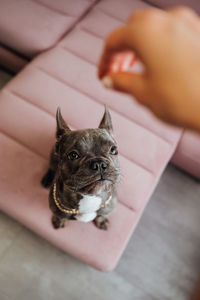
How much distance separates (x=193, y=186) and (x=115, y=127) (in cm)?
106

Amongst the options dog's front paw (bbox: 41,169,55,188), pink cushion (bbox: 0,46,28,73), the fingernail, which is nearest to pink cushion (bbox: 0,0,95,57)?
pink cushion (bbox: 0,46,28,73)

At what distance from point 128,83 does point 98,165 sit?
76cm

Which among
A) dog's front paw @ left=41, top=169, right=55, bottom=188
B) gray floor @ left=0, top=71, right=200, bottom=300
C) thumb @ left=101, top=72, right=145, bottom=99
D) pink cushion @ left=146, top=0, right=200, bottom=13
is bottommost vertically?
gray floor @ left=0, top=71, right=200, bottom=300

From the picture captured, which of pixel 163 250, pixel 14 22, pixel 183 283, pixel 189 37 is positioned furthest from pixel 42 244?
pixel 189 37

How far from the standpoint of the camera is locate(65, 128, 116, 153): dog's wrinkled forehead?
122cm

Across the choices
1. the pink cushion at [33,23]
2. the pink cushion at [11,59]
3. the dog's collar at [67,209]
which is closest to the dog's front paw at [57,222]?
the dog's collar at [67,209]

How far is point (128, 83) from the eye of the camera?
38cm

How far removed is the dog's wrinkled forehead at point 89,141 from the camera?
1220 mm

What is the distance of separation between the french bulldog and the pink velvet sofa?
181 mm

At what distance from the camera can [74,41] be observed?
220 centimetres

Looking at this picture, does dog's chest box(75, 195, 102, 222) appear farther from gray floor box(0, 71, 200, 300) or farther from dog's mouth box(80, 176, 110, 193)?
gray floor box(0, 71, 200, 300)

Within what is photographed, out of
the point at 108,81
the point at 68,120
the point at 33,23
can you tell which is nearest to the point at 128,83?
the point at 108,81

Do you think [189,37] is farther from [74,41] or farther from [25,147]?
[74,41]

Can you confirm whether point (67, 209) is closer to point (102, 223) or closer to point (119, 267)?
point (102, 223)
